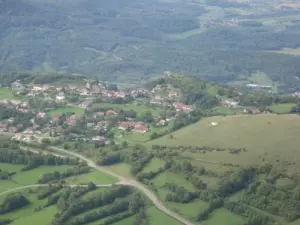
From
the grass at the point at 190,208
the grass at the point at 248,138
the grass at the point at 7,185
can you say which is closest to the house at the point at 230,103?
the grass at the point at 248,138

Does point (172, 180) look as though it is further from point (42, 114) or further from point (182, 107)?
point (42, 114)

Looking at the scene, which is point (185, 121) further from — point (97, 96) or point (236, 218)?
point (236, 218)

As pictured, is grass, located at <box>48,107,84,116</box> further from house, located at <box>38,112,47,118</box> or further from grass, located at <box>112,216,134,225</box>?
grass, located at <box>112,216,134,225</box>

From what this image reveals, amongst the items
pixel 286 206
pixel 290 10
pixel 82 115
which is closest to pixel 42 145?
pixel 82 115

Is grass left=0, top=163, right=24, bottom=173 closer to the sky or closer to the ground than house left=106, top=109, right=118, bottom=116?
closer to the sky

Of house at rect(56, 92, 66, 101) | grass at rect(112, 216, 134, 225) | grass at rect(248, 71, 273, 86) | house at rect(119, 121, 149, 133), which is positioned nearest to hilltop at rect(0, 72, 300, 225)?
grass at rect(112, 216, 134, 225)
